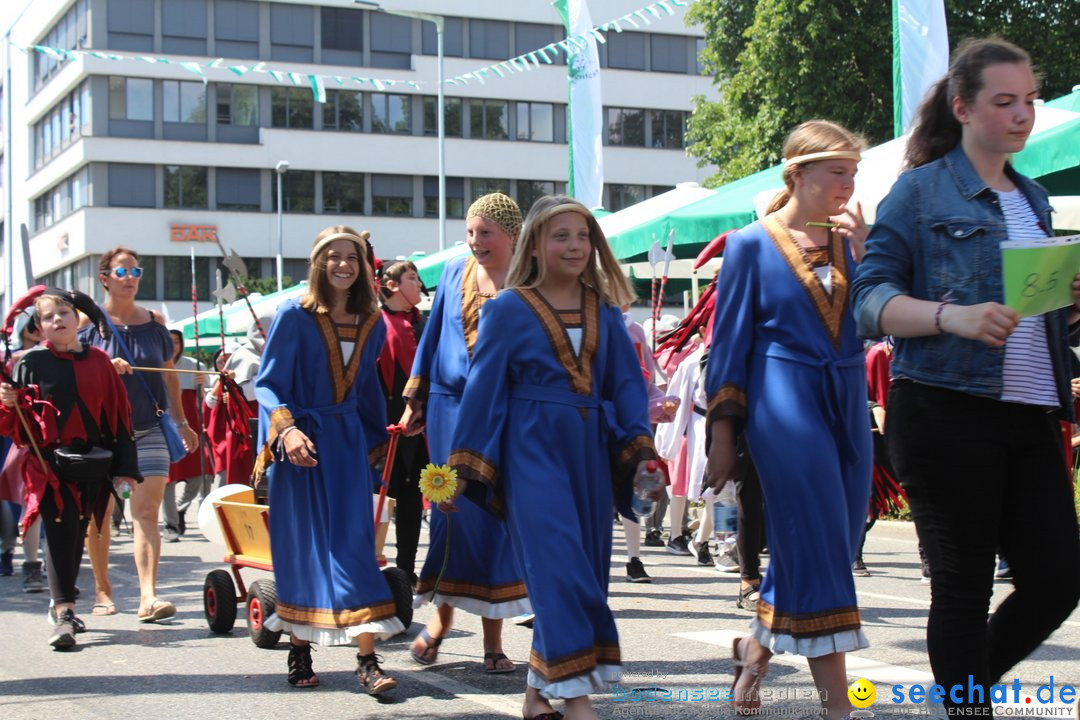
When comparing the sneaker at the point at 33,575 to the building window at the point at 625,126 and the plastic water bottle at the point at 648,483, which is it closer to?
the plastic water bottle at the point at 648,483

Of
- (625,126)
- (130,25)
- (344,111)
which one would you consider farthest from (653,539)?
(625,126)

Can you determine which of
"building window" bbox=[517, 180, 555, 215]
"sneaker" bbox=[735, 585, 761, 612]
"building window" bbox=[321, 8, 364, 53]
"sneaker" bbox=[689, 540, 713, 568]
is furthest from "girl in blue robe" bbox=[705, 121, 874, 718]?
"building window" bbox=[517, 180, 555, 215]

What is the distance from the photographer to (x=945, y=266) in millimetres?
4090

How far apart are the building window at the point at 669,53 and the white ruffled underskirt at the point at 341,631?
176 feet

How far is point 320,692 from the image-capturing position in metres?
6.18

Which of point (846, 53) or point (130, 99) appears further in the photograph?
point (130, 99)

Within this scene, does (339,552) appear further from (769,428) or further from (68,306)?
(68,306)

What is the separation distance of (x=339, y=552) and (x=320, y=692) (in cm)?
57

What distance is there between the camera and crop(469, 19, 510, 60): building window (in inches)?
2191

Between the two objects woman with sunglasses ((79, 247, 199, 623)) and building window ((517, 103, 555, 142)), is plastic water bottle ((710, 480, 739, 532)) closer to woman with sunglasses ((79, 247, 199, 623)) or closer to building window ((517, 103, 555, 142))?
woman with sunglasses ((79, 247, 199, 623))

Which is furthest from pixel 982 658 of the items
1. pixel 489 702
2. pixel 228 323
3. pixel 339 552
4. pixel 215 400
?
pixel 228 323

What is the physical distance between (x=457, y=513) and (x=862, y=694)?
1.97 m

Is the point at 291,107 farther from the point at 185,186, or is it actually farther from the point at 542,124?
the point at 542,124

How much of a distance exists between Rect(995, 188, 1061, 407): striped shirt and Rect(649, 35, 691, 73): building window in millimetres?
55149
